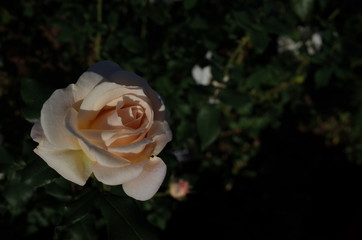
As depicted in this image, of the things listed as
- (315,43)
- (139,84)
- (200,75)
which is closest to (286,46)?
(315,43)

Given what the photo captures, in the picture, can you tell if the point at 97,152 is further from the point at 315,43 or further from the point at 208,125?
the point at 315,43

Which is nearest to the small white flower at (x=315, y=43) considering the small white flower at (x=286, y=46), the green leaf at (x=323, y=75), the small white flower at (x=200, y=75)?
the green leaf at (x=323, y=75)

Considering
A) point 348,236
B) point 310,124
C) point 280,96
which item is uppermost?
point 280,96

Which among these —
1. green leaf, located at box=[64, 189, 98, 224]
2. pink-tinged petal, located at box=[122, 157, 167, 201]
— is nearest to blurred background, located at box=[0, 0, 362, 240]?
green leaf, located at box=[64, 189, 98, 224]

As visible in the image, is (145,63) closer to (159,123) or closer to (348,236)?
(159,123)

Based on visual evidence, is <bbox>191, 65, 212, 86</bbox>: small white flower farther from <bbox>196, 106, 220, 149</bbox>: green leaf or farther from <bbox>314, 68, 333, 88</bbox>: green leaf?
<bbox>314, 68, 333, 88</bbox>: green leaf

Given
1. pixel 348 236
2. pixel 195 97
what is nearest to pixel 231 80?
pixel 195 97
